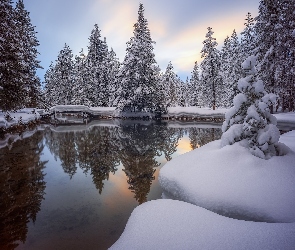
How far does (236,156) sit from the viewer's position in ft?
22.1

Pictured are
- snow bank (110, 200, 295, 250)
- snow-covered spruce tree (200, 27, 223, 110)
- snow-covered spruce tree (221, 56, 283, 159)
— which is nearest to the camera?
snow bank (110, 200, 295, 250)

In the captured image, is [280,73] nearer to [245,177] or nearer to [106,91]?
[245,177]

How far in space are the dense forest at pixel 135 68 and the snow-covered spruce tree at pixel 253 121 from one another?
0.77m

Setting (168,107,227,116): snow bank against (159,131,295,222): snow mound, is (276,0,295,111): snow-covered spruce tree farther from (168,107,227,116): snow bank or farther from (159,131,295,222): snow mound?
(159,131,295,222): snow mound

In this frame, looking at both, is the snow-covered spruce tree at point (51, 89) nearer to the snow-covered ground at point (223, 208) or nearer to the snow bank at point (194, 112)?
the snow bank at point (194, 112)

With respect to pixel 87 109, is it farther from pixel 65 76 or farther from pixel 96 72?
pixel 65 76

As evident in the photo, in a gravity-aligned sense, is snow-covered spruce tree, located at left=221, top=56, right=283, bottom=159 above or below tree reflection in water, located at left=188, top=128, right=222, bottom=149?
above

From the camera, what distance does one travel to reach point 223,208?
16.8 ft

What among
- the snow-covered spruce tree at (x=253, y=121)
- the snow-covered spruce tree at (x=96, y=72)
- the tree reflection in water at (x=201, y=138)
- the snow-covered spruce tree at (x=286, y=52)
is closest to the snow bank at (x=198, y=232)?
the snow-covered spruce tree at (x=253, y=121)

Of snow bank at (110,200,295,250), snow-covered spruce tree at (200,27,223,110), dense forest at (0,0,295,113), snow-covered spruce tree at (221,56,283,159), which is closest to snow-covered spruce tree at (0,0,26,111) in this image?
dense forest at (0,0,295,113)

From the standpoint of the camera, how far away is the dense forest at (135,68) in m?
21.6

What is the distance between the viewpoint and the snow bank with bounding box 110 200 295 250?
3.70m

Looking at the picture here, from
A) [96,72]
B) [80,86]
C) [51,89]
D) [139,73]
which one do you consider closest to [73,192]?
[139,73]

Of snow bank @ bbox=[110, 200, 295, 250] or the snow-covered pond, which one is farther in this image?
the snow-covered pond
